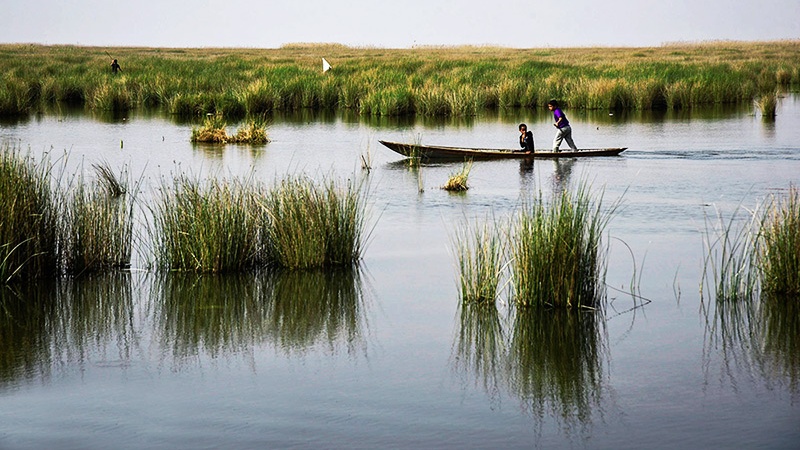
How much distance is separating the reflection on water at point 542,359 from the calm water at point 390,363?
2 cm

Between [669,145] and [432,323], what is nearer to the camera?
[432,323]

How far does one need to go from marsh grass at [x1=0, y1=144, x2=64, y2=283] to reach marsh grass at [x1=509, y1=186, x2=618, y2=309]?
4.37 meters

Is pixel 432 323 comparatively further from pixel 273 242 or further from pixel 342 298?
pixel 273 242

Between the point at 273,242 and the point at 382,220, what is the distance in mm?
3575

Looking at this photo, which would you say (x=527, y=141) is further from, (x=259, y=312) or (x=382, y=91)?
(x=382, y=91)

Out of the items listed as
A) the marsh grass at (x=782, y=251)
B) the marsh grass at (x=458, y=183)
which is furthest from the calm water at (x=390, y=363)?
the marsh grass at (x=458, y=183)

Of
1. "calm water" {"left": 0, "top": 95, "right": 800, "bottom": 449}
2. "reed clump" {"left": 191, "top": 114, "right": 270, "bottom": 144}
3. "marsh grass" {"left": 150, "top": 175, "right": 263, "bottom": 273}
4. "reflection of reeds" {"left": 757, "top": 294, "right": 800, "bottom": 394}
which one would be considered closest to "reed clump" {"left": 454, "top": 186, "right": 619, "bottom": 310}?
"calm water" {"left": 0, "top": 95, "right": 800, "bottom": 449}

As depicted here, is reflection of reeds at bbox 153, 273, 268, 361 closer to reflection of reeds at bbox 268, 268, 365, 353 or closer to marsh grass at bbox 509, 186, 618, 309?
reflection of reeds at bbox 268, 268, 365, 353

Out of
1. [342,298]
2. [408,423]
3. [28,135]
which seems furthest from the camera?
[28,135]

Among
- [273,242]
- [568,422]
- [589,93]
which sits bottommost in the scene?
[568,422]

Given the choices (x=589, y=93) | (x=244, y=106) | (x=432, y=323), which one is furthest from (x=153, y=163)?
(x=589, y=93)

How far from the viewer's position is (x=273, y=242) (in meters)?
10.6

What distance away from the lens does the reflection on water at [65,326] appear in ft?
25.6

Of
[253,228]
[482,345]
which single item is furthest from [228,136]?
[482,345]
